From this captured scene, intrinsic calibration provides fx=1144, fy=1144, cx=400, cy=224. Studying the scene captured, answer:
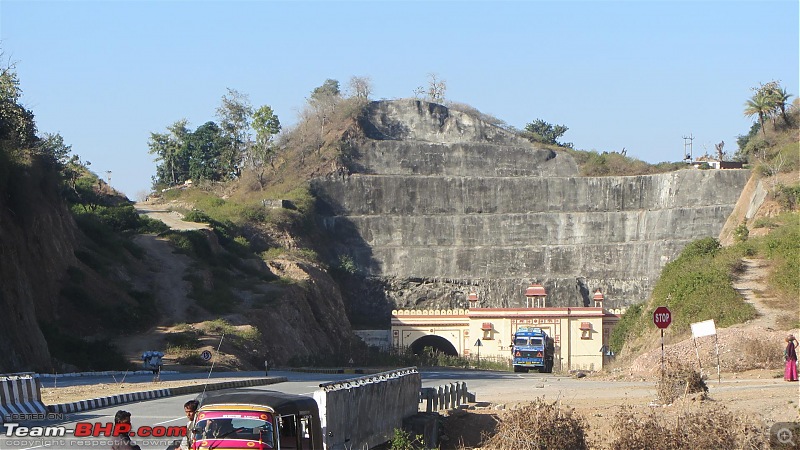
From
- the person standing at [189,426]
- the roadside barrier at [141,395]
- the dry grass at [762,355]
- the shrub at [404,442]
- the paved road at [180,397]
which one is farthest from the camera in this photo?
the dry grass at [762,355]

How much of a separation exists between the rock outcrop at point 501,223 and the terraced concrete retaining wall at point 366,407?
218ft

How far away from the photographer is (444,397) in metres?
27.0

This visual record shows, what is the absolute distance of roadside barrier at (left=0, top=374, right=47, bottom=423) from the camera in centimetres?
2280

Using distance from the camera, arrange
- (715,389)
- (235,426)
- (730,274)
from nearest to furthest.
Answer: (235,426) < (715,389) < (730,274)

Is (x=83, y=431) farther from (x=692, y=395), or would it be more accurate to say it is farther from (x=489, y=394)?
(x=489, y=394)

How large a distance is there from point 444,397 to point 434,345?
188 ft

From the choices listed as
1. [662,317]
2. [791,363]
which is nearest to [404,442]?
[662,317]

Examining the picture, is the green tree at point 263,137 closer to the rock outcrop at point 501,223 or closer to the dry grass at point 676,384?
the rock outcrop at point 501,223

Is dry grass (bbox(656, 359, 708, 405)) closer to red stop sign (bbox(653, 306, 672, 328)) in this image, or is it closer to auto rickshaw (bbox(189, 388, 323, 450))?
red stop sign (bbox(653, 306, 672, 328))

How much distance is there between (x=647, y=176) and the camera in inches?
3703

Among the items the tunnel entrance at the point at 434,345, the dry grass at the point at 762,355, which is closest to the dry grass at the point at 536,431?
the dry grass at the point at 762,355

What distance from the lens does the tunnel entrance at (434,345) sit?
82188 mm

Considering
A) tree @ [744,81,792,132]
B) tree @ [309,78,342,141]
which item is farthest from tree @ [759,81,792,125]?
tree @ [309,78,342,141]

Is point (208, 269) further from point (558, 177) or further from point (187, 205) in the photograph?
point (558, 177)
